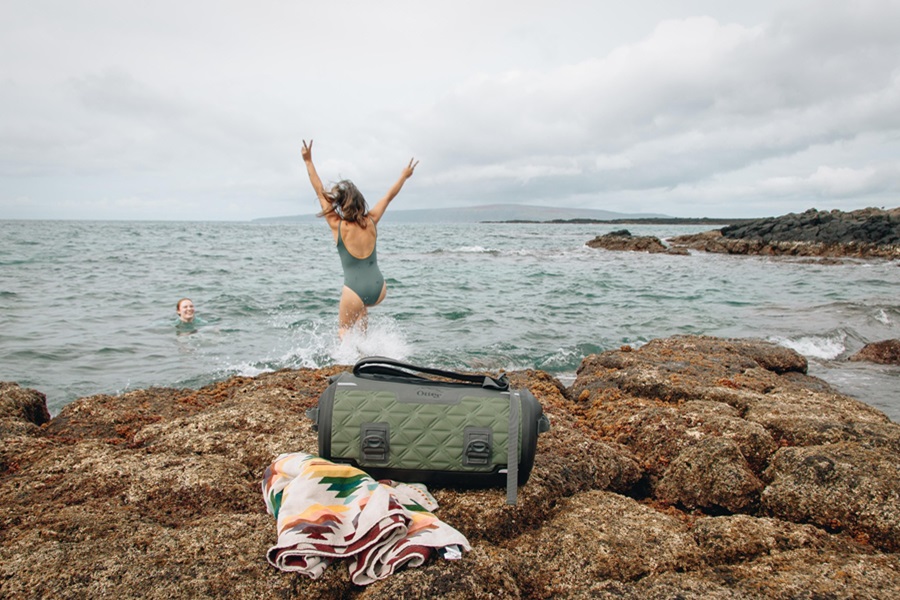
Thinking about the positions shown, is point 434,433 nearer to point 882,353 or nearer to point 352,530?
point 352,530

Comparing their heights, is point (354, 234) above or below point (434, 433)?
above

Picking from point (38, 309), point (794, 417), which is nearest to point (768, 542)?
point (794, 417)

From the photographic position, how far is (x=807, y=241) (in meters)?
32.1

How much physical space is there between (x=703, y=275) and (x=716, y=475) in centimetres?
1945

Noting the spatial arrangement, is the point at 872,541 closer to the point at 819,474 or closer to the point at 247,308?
the point at 819,474

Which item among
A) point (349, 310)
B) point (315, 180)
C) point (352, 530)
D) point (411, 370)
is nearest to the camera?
point (352, 530)

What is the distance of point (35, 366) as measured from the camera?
739 centimetres

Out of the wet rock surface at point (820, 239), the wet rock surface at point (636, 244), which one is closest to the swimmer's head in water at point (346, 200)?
the wet rock surface at point (636, 244)

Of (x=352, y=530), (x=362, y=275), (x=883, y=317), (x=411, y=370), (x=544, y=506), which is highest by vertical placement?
(x=362, y=275)

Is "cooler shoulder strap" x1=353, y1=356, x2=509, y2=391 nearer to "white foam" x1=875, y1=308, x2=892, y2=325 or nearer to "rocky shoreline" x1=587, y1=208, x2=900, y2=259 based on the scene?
"white foam" x1=875, y1=308, x2=892, y2=325

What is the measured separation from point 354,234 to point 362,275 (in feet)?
2.02

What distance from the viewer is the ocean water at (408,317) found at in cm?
763

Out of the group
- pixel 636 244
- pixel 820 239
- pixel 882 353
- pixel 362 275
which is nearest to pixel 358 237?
pixel 362 275

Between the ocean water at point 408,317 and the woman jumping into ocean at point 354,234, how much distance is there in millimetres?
556
